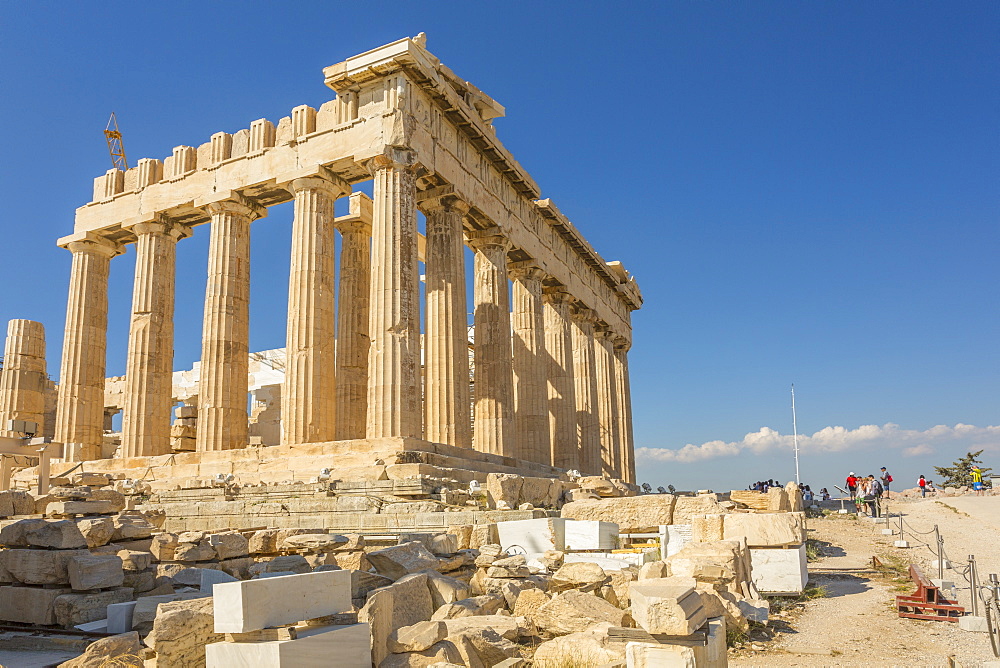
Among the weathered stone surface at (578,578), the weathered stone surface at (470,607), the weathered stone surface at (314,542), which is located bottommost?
the weathered stone surface at (470,607)

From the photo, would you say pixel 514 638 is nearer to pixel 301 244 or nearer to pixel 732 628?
pixel 732 628

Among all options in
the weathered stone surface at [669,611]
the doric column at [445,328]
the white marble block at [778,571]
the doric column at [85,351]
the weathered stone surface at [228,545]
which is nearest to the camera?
the weathered stone surface at [669,611]

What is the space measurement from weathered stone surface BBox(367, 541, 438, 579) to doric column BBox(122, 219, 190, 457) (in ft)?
55.4

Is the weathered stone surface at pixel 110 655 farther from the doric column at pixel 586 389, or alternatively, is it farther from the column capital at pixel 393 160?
the doric column at pixel 586 389

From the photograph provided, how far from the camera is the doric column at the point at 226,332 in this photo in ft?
72.3

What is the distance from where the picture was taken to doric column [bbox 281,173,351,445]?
20.5m

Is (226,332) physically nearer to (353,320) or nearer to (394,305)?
(353,320)

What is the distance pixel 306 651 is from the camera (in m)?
5.30

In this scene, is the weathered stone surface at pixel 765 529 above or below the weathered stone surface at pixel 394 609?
above

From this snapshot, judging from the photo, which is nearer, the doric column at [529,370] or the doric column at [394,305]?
the doric column at [394,305]

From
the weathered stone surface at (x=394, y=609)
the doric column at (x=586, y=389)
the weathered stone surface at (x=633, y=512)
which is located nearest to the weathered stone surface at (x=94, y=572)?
the weathered stone surface at (x=394, y=609)

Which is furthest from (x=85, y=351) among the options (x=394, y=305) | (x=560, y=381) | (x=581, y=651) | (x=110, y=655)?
(x=581, y=651)

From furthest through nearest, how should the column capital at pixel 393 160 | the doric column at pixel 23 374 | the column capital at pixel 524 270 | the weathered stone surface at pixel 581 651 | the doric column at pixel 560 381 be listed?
the doric column at pixel 560 381
the column capital at pixel 524 270
the doric column at pixel 23 374
the column capital at pixel 393 160
the weathered stone surface at pixel 581 651

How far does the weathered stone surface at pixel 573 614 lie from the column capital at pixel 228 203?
1856cm
